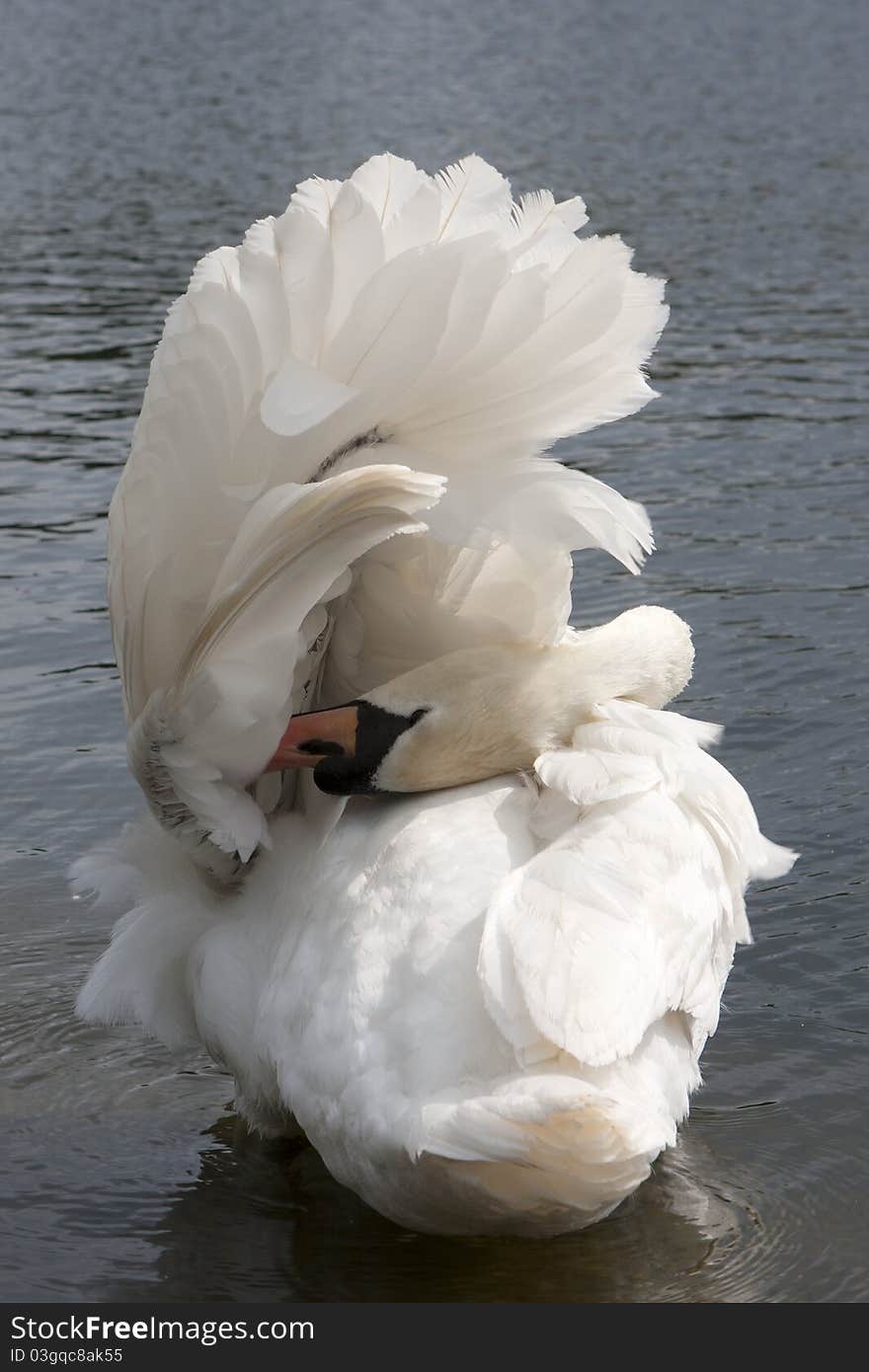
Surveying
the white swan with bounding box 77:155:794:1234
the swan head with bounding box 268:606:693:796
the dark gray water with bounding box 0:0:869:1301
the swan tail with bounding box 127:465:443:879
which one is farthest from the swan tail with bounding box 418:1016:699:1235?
the swan tail with bounding box 127:465:443:879

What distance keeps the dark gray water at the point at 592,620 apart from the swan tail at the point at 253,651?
3.41ft

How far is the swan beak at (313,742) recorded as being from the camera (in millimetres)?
4578

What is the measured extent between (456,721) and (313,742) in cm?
34

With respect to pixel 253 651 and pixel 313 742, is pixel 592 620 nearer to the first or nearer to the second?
pixel 313 742

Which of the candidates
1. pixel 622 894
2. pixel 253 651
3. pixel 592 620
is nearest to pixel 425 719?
pixel 253 651

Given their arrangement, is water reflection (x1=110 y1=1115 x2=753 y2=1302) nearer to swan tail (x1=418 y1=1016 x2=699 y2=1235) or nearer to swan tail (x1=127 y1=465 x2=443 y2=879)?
swan tail (x1=418 y1=1016 x2=699 y2=1235)

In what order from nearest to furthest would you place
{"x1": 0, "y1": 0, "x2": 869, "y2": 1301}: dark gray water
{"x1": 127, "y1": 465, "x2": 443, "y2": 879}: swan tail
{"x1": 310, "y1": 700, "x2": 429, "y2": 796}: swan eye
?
{"x1": 127, "y1": 465, "x2": 443, "y2": 879}: swan tail → {"x1": 310, "y1": 700, "x2": 429, "y2": 796}: swan eye → {"x1": 0, "y1": 0, "x2": 869, "y2": 1301}: dark gray water

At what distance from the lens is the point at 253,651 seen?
432 centimetres

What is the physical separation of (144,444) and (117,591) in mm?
369

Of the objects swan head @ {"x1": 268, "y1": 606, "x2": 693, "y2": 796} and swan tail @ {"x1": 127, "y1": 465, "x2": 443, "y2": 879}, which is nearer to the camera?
swan tail @ {"x1": 127, "y1": 465, "x2": 443, "y2": 879}

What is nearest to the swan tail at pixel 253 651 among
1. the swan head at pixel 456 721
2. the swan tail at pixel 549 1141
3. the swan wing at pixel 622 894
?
the swan head at pixel 456 721

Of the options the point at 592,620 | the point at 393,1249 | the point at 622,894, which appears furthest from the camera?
the point at 592,620

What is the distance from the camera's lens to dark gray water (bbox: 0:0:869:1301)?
4816 millimetres

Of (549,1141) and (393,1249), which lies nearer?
(549,1141)
